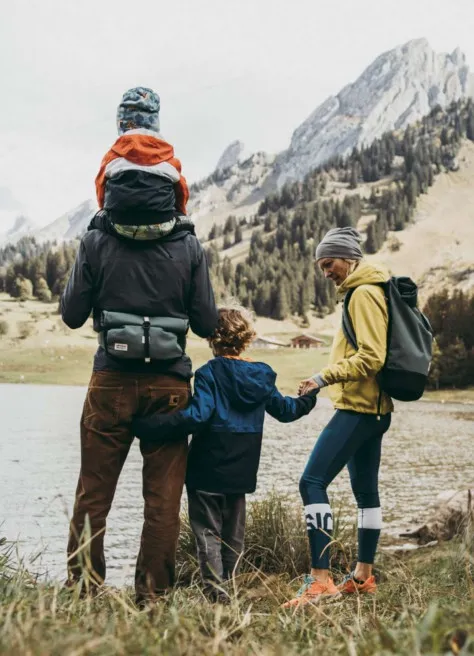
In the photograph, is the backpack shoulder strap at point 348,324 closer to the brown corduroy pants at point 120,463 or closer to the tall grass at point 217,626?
the brown corduroy pants at point 120,463

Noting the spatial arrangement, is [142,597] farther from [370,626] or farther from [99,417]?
[370,626]

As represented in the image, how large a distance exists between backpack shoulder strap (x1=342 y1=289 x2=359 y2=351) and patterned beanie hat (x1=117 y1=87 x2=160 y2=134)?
143cm

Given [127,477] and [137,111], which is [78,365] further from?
[137,111]

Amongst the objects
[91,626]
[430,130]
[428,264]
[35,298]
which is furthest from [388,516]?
[430,130]

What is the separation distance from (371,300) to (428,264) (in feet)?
399

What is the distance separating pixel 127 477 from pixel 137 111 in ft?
27.5

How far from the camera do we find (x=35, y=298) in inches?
3814

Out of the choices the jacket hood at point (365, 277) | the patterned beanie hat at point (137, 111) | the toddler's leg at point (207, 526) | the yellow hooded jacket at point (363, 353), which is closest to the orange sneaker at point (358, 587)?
the toddler's leg at point (207, 526)

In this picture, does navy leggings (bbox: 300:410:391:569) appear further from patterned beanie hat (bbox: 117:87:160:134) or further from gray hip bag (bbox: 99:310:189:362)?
patterned beanie hat (bbox: 117:87:160:134)

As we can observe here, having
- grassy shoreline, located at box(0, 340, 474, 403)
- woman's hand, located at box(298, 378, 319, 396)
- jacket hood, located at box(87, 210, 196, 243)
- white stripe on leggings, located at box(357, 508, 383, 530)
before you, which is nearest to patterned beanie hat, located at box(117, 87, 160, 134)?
jacket hood, located at box(87, 210, 196, 243)

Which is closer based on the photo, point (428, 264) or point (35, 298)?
point (35, 298)

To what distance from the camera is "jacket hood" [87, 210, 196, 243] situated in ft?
11.0

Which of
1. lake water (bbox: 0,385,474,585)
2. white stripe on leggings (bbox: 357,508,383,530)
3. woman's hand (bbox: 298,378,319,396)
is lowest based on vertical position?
lake water (bbox: 0,385,474,585)

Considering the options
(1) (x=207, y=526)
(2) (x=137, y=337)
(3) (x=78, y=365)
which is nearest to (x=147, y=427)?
(2) (x=137, y=337)
